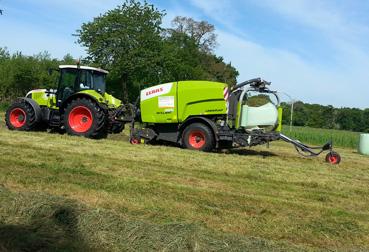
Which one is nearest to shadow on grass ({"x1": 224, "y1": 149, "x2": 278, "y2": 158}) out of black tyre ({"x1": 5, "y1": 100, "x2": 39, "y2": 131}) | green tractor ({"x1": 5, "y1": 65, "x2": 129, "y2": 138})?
green tractor ({"x1": 5, "y1": 65, "x2": 129, "y2": 138})

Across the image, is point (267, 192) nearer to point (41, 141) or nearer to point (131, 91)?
point (41, 141)

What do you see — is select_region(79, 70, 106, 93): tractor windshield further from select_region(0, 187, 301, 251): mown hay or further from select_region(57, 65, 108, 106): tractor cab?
select_region(0, 187, 301, 251): mown hay

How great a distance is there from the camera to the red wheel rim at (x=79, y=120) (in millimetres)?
13477

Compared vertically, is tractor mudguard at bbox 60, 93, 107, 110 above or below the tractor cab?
below

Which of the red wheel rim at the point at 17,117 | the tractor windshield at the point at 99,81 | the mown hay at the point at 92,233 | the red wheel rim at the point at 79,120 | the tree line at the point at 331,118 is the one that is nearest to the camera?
the mown hay at the point at 92,233

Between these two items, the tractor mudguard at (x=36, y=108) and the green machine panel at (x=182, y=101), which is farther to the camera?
the tractor mudguard at (x=36, y=108)

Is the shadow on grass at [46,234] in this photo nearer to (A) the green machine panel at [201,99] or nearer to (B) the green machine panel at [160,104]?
(A) the green machine panel at [201,99]

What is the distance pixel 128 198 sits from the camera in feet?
20.6

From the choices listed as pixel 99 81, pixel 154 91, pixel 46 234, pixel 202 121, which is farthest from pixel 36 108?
pixel 46 234

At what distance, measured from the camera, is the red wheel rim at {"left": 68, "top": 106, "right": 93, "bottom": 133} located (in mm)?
13477

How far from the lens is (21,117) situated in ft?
47.3

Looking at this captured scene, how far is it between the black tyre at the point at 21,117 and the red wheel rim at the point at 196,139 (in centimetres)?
470

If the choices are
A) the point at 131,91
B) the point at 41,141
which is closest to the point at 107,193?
the point at 41,141

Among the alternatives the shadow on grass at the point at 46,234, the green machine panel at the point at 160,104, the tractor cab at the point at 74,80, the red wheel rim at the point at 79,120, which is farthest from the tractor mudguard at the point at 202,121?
the shadow on grass at the point at 46,234
